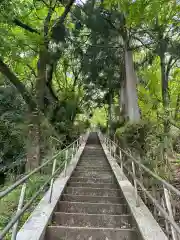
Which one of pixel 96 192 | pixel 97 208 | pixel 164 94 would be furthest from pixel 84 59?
pixel 97 208

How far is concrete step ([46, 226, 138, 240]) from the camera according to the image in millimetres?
3145

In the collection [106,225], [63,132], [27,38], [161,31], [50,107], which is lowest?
[106,225]

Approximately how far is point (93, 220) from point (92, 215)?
0.25 feet

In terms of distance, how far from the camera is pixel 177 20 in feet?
25.1

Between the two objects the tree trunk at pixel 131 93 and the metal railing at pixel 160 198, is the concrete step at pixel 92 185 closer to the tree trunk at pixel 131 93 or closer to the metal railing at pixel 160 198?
the metal railing at pixel 160 198

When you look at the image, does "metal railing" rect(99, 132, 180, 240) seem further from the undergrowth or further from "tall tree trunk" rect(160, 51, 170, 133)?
"tall tree trunk" rect(160, 51, 170, 133)

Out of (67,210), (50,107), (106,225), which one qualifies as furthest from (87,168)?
(50,107)

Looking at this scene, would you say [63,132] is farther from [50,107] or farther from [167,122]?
[167,122]

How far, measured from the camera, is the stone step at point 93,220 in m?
3.62

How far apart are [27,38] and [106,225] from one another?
21.3ft

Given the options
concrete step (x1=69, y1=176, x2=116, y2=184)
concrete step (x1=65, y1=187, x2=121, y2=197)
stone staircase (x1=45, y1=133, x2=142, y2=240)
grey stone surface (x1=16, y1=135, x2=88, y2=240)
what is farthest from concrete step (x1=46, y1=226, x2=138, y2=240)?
concrete step (x1=69, y1=176, x2=116, y2=184)

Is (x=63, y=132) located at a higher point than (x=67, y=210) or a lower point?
higher

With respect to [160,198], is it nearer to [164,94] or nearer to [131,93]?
[131,93]

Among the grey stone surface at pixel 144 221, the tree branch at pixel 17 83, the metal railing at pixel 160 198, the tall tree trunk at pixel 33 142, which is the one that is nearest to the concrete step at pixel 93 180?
the metal railing at pixel 160 198
